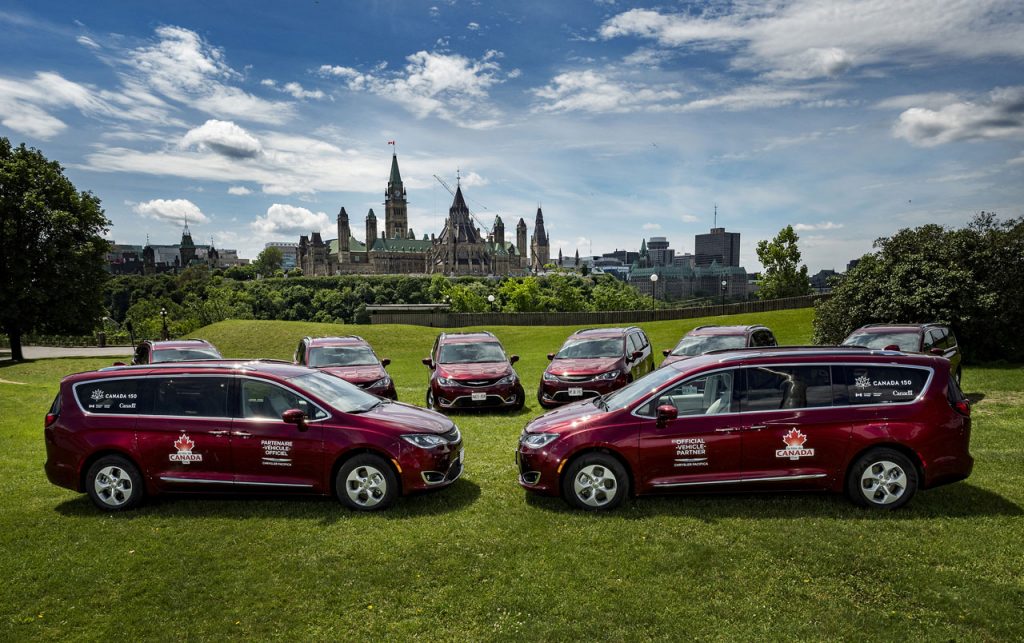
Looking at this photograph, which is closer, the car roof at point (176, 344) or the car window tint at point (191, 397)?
the car window tint at point (191, 397)

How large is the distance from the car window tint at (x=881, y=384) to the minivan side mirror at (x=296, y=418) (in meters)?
6.33

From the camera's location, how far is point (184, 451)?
7617 mm

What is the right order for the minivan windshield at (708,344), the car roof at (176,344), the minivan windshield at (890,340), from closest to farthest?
the minivan windshield at (890,340) < the minivan windshield at (708,344) < the car roof at (176,344)

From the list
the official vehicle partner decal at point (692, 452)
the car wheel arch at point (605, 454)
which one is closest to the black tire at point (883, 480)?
the official vehicle partner decal at point (692, 452)

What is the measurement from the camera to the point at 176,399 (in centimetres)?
780

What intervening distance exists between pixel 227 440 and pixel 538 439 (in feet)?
12.4

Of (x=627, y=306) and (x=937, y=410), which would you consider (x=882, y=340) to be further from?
(x=627, y=306)

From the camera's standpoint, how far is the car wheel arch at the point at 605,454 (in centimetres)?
730

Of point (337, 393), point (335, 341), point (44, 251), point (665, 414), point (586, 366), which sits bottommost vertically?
point (586, 366)

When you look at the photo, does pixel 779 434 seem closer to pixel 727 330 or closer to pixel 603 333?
pixel 727 330

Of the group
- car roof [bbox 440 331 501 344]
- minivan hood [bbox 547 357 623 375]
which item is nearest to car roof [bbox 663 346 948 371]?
minivan hood [bbox 547 357 623 375]

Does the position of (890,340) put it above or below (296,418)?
above

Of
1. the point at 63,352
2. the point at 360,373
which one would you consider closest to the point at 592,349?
the point at 360,373

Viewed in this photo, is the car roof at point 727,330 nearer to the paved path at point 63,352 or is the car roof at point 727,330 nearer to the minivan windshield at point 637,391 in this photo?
the minivan windshield at point 637,391
